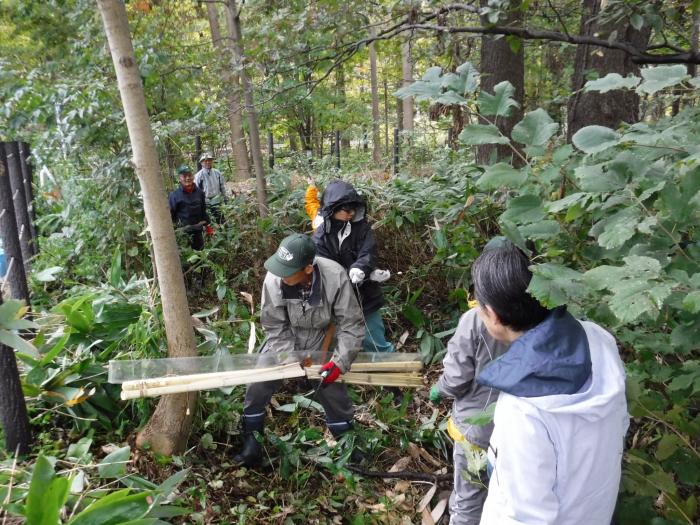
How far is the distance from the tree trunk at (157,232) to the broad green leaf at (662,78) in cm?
217

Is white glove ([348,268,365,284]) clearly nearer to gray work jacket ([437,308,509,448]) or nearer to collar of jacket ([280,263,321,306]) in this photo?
collar of jacket ([280,263,321,306])

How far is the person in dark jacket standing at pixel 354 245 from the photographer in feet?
12.9

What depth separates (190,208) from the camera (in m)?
6.02

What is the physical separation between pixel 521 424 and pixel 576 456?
0.16 m

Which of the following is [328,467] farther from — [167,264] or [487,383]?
[487,383]

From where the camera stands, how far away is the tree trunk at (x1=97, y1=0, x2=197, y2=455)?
235 centimetres

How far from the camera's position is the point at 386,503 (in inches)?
116

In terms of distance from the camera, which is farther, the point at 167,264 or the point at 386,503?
the point at 386,503

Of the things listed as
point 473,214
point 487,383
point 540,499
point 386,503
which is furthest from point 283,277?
point 473,214

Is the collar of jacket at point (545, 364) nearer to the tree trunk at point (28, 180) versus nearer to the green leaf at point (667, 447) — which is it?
the green leaf at point (667, 447)

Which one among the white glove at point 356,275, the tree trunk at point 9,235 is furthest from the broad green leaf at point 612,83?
the tree trunk at point 9,235

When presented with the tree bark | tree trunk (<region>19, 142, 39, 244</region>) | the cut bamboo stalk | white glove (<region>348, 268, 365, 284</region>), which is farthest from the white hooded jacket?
tree trunk (<region>19, 142, 39, 244</region>)

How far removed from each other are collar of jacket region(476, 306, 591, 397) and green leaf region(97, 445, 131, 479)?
194cm

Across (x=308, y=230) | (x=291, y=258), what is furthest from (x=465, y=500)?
(x=308, y=230)
